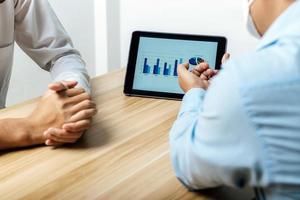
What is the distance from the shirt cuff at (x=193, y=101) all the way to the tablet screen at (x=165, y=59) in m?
0.41

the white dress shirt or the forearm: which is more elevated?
the white dress shirt

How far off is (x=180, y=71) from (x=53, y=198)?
1.37ft

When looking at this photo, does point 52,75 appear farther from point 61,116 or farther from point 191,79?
point 191,79

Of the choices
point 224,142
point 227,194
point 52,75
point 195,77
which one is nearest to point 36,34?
point 52,75

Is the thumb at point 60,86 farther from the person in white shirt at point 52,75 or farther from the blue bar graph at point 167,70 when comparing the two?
the blue bar graph at point 167,70

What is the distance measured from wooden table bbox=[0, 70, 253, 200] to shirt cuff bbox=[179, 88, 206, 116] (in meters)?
0.14

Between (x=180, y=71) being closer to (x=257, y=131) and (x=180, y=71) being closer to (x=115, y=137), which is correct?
(x=115, y=137)

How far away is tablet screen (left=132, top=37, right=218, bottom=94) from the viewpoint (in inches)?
50.9

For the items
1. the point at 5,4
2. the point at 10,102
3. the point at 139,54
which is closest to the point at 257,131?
the point at 139,54

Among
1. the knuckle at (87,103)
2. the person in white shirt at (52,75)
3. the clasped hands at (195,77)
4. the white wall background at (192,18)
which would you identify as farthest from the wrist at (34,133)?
the white wall background at (192,18)

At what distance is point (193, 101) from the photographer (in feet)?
2.75

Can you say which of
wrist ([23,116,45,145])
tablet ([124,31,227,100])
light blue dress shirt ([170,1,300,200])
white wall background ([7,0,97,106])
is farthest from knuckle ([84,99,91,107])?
white wall background ([7,0,97,106])

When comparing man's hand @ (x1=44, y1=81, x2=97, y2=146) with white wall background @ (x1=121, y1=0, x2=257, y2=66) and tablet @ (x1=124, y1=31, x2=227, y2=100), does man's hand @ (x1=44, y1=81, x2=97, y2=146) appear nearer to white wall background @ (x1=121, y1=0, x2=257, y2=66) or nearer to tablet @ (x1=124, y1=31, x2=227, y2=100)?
tablet @ (x1=124, y1=31, x2=227, y2=100)

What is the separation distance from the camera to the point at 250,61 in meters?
0.57
